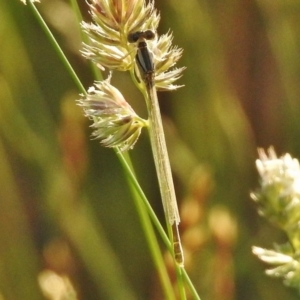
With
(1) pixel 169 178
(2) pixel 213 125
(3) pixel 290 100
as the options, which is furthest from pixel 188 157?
(1) pixel 169 178

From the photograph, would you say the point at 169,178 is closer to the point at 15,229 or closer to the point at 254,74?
the point at 15,229

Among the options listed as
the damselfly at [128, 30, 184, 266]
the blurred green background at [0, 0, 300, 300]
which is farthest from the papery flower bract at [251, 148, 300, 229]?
the blurred green background at [0, 0, 300, 300]

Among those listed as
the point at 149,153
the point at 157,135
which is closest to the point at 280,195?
the point at 157,135

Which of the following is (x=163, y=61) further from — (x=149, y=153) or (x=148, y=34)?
(x=149, y=153)

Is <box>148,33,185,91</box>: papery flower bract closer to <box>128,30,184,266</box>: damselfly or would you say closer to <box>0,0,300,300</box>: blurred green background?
<box>128,30,184,266</box>: damselfly

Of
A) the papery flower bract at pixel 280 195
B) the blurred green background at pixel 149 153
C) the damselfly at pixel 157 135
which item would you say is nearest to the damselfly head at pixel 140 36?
the damselfly at pixel 157 135

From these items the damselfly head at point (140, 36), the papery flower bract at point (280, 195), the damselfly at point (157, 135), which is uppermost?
the damselfly head at point (140, 36)

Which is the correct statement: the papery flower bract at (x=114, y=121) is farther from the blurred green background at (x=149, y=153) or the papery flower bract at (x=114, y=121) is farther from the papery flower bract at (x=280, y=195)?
the blurred green background at (x=149, y=153)
